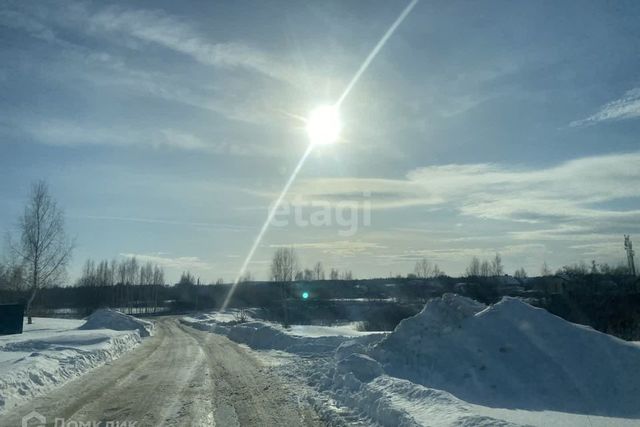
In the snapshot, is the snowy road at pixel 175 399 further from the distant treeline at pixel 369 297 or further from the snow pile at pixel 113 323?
the snow pile at pixel 113 323

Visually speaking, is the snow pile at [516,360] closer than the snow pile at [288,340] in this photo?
Yes

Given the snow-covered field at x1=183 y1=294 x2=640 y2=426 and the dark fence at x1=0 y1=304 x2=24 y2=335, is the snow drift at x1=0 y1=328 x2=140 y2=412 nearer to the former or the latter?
the snow-covered field at x1=183 y1=294 x2=640 y2=426

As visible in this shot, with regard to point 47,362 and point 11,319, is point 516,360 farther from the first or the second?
point 11,319

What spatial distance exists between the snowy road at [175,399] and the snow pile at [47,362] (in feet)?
1.68

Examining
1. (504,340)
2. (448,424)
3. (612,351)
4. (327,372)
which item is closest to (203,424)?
(448,424)

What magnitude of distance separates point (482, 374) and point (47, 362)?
13.1 metres

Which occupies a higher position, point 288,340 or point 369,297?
point 369,297

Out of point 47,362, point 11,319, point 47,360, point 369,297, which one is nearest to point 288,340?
point 47,360

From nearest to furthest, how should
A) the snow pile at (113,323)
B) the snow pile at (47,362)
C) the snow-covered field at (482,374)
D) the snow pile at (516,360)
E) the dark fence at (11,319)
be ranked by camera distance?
the snow-covered field at (482,374)
the snow pile at (516,360)
the snow pile at (47,362)
the dark fence at (11,319)
the snow pile at (113,323)

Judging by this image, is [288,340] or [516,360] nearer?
[516,360]

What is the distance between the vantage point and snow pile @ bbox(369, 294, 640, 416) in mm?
12859

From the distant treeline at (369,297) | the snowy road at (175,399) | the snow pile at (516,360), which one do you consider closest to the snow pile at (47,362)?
the snowy road at (175,399)

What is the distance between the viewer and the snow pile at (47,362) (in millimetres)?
13133

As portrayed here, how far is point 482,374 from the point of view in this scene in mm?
14492
